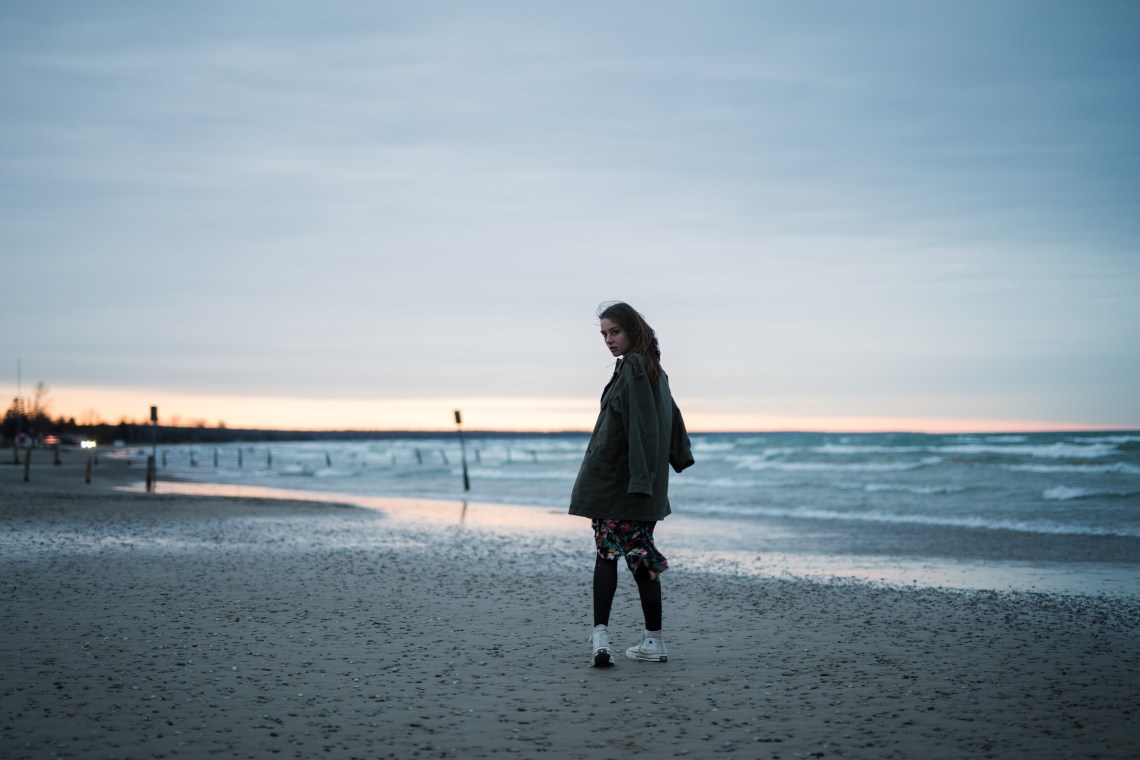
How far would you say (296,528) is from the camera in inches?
600

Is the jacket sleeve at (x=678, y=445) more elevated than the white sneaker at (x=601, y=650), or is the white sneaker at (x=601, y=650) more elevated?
the jacket sleeve at (x=678, y=445)

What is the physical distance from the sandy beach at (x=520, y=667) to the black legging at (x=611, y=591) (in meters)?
0.29

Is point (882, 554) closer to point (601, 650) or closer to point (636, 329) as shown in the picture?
point (601, 650)

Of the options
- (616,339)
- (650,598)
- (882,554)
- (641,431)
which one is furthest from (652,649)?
(882,554)

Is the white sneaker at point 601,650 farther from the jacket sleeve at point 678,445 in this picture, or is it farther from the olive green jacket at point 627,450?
the jacket sleeve at point 678,445

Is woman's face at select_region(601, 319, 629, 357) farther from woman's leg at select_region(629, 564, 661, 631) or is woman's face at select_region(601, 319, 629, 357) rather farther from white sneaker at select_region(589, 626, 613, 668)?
white sneaker at select_region(589, 626, 613, 668)

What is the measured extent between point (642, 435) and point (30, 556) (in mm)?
8003

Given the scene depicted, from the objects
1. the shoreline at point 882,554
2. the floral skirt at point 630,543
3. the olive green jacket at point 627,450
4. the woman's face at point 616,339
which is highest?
the woman's face at point 616,339

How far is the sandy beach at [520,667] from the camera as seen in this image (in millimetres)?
3979

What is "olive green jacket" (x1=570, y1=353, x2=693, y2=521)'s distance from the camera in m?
5.18

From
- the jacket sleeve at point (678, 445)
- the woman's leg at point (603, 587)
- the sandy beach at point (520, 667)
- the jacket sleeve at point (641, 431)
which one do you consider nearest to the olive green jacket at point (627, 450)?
the jacket sleeve at point (641, 431)

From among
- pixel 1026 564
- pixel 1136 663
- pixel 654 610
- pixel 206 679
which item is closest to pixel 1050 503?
pixel 1026 564

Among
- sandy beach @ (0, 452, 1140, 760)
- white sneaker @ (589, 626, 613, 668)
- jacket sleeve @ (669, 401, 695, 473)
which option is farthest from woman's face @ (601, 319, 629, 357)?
sandy beach @ (0, 452, 1140, 760)

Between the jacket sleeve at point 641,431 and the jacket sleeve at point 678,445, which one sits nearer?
the jacket sleeve at point 641,431
